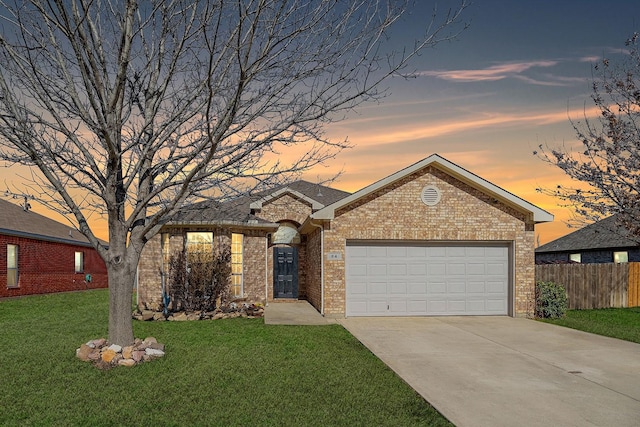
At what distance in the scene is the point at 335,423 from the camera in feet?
22.3

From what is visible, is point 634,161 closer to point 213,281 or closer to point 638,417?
point 638,417

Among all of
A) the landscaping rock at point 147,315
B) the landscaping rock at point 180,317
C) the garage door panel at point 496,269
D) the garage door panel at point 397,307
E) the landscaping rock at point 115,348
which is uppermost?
the garage door panel at point 496,269

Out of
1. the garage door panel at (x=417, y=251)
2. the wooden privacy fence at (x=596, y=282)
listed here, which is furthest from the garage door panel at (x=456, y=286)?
the wooden privacy fence at (x=596, y=282)

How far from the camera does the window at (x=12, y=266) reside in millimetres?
A: 25078

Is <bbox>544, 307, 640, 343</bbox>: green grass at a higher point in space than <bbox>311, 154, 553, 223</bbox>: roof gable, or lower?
lower

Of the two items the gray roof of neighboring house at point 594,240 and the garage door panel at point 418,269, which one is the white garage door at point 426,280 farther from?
the gray roof of neighboring house at point 594,240

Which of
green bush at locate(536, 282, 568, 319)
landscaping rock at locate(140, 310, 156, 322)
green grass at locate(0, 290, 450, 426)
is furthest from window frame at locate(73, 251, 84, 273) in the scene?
green bush at locate(536, 282, 568, 319)

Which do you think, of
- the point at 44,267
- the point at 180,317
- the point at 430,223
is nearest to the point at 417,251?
the point at 430,223

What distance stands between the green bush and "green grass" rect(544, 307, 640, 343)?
34cm

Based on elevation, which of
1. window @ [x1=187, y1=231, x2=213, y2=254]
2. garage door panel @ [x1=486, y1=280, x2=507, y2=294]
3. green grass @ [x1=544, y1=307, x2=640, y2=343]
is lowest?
green grass @ [x1=544, y1=307, x2=640, y2=343]

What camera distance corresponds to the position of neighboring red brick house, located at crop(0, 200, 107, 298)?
25044 millimetres

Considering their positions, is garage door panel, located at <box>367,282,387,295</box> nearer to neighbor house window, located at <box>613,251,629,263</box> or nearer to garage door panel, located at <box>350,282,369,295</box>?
garage door panel, located at <box>350,282,369,295</box>

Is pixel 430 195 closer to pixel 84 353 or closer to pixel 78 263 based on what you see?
pixel 84 353

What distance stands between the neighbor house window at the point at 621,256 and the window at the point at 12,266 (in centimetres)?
3105
